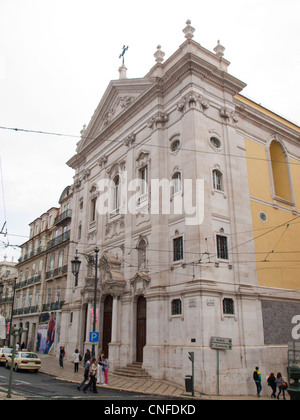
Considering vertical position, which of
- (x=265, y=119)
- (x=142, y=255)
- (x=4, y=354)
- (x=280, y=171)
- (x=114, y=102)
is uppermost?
(x=114, y=102)

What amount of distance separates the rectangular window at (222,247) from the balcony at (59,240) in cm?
2072

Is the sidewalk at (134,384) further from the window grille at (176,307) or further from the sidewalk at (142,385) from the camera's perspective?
the window grille at (176,307)

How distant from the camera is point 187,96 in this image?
2336cm

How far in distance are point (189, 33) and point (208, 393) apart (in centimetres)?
2063

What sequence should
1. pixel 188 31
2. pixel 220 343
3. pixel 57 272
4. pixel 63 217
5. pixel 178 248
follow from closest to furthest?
pixel 220 343 < pixel 178 248 < pixel 188 31 < pixel 57 272 < pixel 63 217

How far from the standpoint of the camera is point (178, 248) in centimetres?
2166

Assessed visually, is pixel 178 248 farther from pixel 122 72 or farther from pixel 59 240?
pixel 59 240

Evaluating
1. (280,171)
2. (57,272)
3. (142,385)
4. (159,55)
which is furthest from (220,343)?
(57,272)

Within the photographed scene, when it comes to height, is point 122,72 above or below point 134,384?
above

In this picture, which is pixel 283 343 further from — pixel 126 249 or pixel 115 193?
pixel 115 193

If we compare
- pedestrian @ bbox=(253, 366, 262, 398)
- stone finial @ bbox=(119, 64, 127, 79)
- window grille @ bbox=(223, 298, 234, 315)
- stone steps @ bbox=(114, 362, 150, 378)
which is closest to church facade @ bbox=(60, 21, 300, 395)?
window grille @ bbox=(223, 298, 234, 315)

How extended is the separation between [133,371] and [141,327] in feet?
8.31

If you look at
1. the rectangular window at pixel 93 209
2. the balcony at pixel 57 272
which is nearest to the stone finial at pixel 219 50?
the rectangular window at pixel 93 209

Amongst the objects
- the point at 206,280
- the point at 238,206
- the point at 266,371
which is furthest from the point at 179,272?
the point at 266,371
